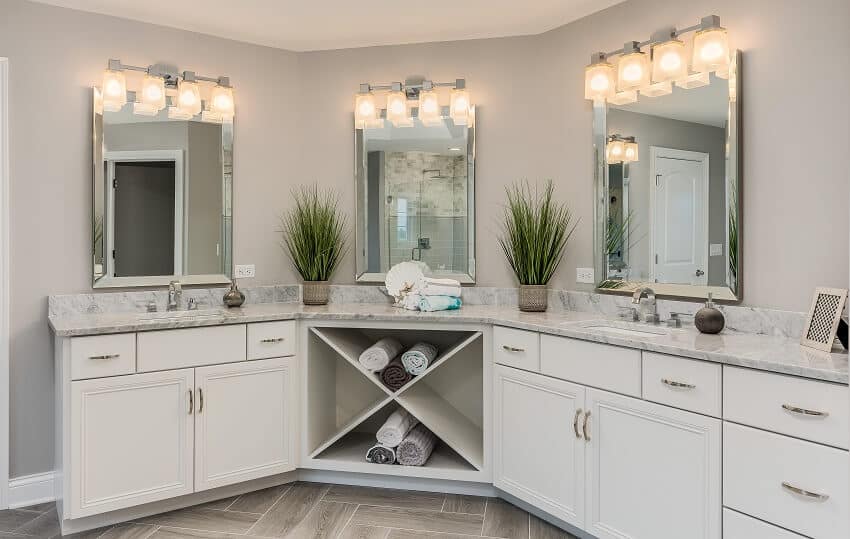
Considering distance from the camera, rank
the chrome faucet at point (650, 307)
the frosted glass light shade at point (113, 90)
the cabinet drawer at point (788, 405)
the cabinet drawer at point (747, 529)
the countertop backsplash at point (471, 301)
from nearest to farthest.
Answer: the cabinet drawer at point (788, 405), the cabinet drawer at point (747, 529), the countertop backsplash at point (471, 301), the chrome faucet at point (650, 307), the frosted glass light shade at point (113, 90)

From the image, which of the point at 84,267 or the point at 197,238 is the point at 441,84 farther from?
the point at 84,267

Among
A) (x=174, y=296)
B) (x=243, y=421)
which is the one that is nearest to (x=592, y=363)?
(x=243, y=421)

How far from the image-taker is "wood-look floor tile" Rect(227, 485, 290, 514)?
9.18 ft

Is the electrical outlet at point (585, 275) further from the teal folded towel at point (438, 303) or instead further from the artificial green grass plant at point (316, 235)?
the artificial green grass plant at point (316, 235)

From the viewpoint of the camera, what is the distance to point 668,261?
267 centimetres

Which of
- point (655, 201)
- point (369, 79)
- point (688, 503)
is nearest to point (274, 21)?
point (369, 79)

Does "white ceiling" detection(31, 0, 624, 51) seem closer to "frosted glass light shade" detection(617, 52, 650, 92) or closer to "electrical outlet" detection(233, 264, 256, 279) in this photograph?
"frosted glass light shade" detection(617, 52, 650, 92)

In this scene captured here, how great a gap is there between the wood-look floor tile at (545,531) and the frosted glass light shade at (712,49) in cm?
198

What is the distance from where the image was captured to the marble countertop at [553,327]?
1773 mm

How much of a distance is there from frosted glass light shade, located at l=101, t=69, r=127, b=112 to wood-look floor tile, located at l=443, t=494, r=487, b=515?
249 centimetres

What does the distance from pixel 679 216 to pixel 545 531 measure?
4.76 feet

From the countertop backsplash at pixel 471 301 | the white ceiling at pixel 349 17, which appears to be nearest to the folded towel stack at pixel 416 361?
the countertop backsplash at pixel 471 301

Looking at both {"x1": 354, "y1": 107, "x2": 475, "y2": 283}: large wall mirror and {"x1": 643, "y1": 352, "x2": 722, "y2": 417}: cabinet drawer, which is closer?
{"x1": 643, "y1": 352, "x2": 722, "y2": 417}: cabinet drawer

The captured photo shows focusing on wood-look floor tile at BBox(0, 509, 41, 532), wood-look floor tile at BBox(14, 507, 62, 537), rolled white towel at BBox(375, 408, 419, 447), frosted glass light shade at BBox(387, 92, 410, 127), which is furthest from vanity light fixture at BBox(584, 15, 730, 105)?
wood-look floor tile at BBox(0, 509, 41, 532)
